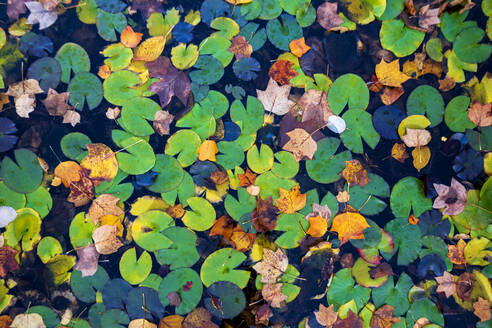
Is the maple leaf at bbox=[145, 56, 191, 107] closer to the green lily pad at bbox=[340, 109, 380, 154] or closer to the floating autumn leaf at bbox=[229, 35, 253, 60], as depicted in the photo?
the floating autumn leaf at bbox=[229, 35, 253, 60]

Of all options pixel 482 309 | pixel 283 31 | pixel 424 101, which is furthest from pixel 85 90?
pixel 482 309

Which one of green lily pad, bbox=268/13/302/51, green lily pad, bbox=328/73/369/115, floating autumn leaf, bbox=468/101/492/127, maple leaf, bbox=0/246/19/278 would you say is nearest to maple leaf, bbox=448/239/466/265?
floating autumn leaf, bbox=468/101/492/127

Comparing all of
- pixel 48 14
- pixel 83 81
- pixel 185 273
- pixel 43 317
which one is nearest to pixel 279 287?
pixel 185 273

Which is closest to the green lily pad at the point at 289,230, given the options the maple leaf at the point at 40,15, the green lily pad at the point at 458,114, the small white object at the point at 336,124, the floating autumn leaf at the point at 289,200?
the floating autumn leaf at the point at 289,200

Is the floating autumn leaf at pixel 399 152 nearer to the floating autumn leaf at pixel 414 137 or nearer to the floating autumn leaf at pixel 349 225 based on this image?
the floating autumn leaf at pixel 414 137

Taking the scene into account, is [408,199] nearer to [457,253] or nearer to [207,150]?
[457,253]
